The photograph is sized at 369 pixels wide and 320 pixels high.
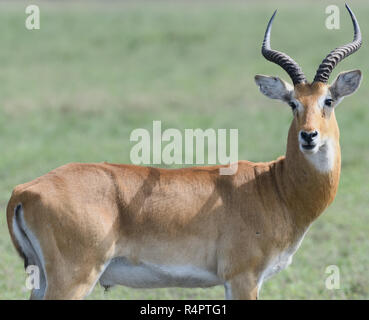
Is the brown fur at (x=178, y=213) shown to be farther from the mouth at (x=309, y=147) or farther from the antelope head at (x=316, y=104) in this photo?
the mouth at (x=309, y=147)

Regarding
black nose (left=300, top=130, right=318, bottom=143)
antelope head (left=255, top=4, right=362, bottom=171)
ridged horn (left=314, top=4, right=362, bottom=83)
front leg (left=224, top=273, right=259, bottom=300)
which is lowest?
front leg (left=224, top=273, right=259, bottom=300)

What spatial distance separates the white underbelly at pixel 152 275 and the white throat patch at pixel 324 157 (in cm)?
120

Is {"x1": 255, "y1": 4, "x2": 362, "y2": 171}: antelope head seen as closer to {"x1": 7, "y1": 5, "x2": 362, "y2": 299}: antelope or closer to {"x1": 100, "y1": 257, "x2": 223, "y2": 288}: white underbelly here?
{"x1": 7, "y1": 5, "x2": 362, "y2": 299}: antelope

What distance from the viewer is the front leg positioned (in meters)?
5.74

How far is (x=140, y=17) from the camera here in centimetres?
3128

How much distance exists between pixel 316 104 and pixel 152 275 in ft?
6.08

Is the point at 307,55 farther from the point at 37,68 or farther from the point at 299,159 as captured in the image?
the point at 299,159

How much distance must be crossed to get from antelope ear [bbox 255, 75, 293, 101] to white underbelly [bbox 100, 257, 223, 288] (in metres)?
1.63

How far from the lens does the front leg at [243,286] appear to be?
5.74 metres

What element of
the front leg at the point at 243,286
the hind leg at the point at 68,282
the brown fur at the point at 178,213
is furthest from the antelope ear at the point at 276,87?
the hind leg at the point at 68,282

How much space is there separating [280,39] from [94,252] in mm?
21984

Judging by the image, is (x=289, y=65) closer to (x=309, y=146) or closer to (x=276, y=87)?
(x=276, y=87)

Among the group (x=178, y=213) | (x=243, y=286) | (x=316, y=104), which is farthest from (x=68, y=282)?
(x=316, y=104)

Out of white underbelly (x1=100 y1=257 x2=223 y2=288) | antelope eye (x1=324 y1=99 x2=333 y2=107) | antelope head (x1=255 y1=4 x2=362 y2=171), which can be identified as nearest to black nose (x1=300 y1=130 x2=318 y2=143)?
antelope head (x1=255 y1=4 x2=362 y2=171)
